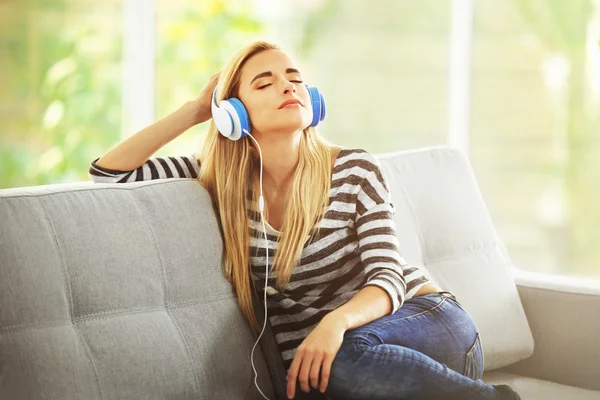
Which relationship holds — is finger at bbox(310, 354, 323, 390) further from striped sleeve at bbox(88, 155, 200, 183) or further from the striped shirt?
striped sleeve at bbox(88, 155, 200, 183)

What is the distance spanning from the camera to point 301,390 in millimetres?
1738

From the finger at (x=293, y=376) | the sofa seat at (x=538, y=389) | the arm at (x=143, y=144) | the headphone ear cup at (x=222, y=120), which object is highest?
the headphone ear cup at (x=222, y=120)

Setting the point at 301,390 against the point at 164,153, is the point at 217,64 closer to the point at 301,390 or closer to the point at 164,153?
the point at 164,153

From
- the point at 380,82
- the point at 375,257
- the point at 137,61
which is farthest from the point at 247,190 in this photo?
the point at 380,82

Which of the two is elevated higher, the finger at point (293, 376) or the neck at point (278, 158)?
the neck at point (278, 158)

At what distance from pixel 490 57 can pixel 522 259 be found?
0.99 meters

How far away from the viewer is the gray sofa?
1.39 metres

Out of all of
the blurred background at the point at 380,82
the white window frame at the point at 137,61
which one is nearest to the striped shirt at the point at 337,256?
the blurred background at the point at 380,82

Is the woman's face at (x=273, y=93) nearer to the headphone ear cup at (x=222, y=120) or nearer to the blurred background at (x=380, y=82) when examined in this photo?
the headphone ear cup at (x=222, y=120)

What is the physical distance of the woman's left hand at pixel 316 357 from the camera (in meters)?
1.57

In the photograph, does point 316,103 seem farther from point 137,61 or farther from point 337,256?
point 137,61

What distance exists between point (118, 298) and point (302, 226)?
1.43 ft

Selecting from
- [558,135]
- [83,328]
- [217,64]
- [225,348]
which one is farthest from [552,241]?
[83,328]

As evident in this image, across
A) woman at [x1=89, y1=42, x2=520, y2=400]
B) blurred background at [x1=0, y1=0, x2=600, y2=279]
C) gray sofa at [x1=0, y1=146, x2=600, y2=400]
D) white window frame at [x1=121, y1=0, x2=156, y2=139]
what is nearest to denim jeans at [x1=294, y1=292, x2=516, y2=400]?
woman at [x1=89, y1=42, x2=520, y2=400]
